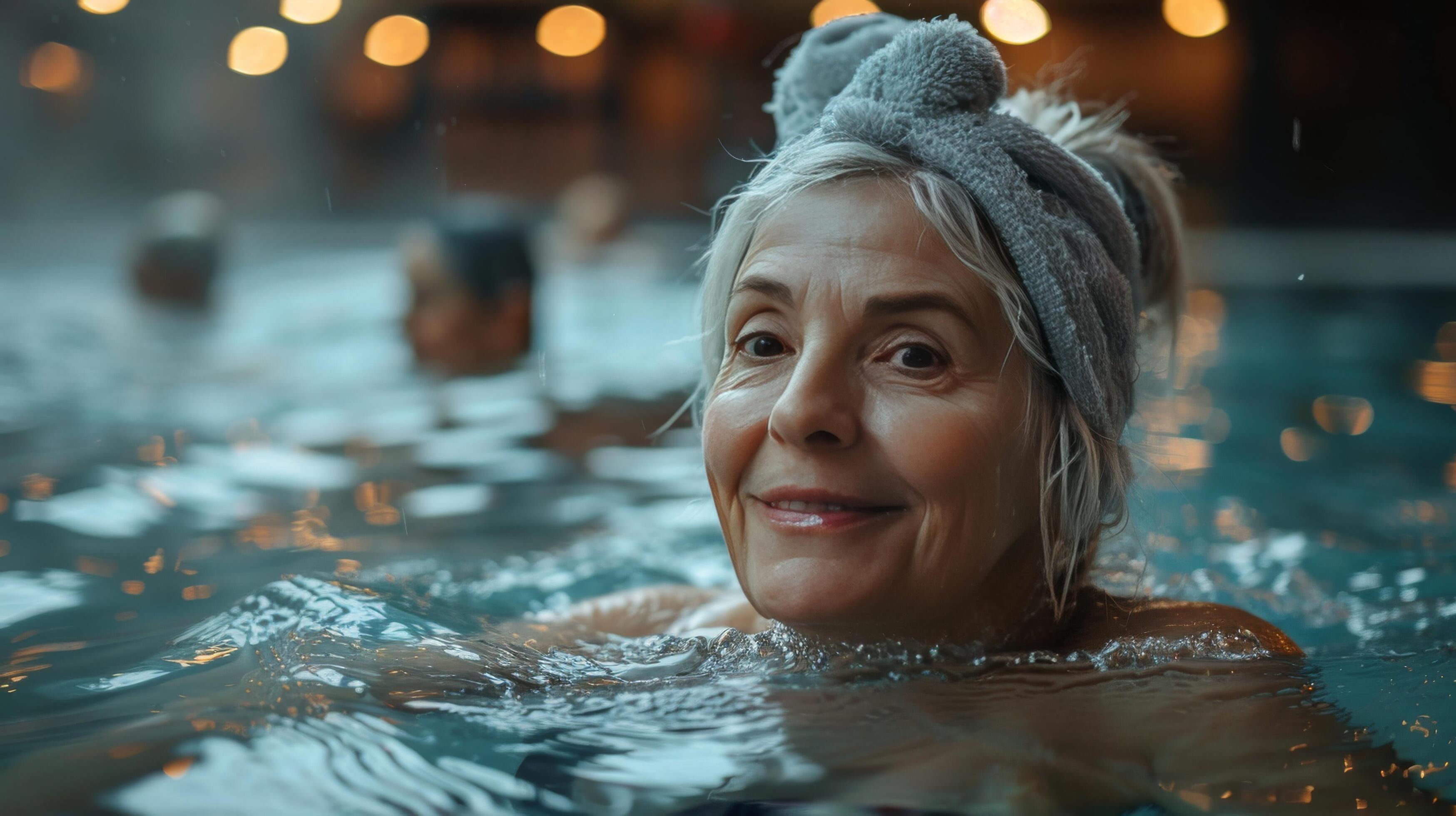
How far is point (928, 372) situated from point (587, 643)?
1031mm

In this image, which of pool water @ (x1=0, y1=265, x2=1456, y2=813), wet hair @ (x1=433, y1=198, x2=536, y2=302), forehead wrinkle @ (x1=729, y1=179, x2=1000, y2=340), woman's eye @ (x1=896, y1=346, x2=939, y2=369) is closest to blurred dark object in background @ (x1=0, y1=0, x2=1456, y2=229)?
wet hair @ (x1=433, y1=198, x2=536, y2=302)

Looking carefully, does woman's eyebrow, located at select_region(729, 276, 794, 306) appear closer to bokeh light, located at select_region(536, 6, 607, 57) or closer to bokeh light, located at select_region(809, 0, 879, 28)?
bokeh light, located at select_region(809, 0, 879, 28)

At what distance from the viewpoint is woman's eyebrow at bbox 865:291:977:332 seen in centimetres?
187

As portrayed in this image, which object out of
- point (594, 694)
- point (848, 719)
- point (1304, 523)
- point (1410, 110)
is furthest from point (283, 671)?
point (1410, 110)

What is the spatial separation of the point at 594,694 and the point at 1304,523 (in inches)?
122

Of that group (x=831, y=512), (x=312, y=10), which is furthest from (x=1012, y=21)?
(x=312, y=10)

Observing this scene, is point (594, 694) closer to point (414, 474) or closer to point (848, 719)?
point (848, 719)

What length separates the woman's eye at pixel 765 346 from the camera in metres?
2.01

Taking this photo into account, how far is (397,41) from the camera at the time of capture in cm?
1673

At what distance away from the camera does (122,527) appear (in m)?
3.58

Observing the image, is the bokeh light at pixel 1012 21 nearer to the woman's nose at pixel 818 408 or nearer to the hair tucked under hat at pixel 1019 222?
the hair tucked under hat at pixel 1019 222

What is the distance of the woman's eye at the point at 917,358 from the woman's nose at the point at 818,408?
0.09 metres

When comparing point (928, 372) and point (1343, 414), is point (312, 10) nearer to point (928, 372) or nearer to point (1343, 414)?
point (1343, 414)

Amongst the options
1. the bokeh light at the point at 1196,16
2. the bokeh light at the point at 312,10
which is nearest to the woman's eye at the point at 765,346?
the bokeh light at the point at 1196,16
